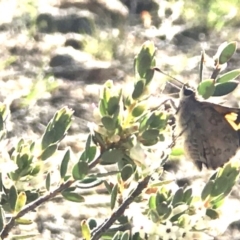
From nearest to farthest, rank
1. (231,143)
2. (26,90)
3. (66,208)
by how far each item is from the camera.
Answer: (231,143) → (66,208) → (26,90)

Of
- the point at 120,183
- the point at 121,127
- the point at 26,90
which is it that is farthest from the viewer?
the point at 26,90

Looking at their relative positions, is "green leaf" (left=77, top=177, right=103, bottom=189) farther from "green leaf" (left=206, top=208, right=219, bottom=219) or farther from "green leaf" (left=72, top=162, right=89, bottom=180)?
"green leaf" (left=206, top=208, right=219, bottom=219)

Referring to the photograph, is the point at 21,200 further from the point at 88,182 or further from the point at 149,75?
the point at 149,75

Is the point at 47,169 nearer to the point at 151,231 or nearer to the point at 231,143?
the point at 151,231

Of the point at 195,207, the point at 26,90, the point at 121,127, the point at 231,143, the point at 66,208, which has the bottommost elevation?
the point at 66,208

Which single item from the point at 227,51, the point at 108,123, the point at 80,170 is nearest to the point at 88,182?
the point at 80,170

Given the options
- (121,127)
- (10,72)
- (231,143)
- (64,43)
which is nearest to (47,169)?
(121,127)

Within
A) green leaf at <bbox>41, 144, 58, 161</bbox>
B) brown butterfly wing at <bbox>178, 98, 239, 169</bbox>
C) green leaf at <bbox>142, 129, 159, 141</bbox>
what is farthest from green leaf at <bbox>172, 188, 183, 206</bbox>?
brown butterfly wing at <bbox>178, 98, 239, 169</bbox>

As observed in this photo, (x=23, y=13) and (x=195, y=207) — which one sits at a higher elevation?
(x=195, y=207)
